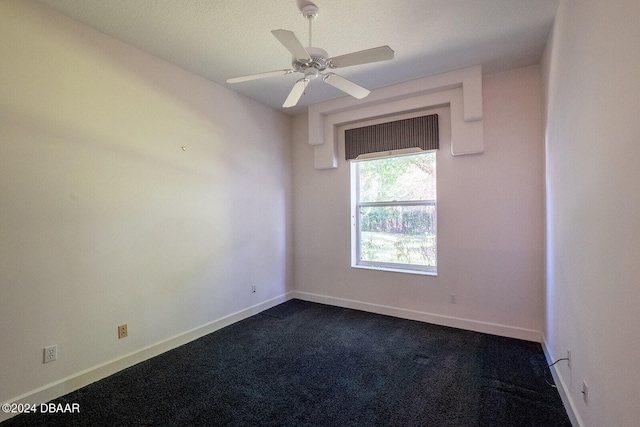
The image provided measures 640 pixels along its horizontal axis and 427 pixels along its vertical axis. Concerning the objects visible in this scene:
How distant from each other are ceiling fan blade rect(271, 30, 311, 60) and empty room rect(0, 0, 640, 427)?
0.04m

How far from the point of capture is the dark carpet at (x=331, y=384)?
197 centimetres

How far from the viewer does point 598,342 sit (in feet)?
4.92

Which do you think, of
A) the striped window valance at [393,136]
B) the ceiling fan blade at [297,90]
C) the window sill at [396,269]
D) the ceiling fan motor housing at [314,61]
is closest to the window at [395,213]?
the window sill at [396,269]

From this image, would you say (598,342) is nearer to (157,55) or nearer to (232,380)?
(232,380)

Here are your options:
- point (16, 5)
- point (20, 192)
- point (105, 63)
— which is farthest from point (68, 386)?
point (16, 5)

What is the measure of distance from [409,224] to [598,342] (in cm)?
247

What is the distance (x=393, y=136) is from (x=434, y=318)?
2263 mm

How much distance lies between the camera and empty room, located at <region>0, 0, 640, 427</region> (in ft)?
5.90

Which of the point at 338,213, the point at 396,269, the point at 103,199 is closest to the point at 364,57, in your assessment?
the point at 103,199

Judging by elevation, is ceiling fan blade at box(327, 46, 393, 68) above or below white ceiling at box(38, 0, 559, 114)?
below

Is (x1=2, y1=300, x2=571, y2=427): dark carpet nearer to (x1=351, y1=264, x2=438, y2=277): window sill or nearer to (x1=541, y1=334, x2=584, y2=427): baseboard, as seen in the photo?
(x1=541, y1=334, x2=584, y2=427): baseboard

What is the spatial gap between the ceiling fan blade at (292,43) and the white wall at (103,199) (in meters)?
1.69

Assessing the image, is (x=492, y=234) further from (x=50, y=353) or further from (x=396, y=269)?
(x=50, y=353)

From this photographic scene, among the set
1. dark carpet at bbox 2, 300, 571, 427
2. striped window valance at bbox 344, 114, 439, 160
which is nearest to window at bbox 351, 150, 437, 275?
striped window valance at bbox 344, 114, 439, 160
